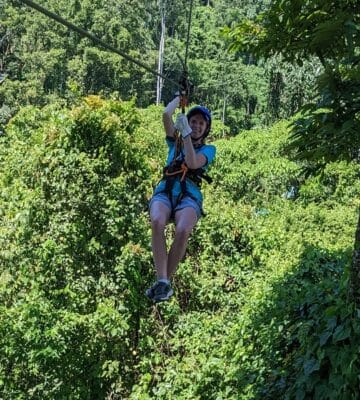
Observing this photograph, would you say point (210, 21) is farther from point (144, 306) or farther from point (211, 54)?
point (144, 306)

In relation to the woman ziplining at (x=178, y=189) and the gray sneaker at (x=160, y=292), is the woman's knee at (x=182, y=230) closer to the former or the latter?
the woman ziplining at (x=178, y=189)

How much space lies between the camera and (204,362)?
5430 millimetres

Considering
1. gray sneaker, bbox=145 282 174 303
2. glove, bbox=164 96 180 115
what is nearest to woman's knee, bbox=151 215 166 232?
gray sneaker, bbox=145 282 174 303

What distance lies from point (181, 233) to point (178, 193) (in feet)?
1.02

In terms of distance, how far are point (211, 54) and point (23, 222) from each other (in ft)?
150

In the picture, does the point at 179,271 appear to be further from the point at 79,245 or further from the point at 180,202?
the point at 180,202

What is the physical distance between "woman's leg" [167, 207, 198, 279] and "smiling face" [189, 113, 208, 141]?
565mm

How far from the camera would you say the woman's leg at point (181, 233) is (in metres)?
3.33

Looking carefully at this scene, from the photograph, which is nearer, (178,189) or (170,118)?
(178,189)

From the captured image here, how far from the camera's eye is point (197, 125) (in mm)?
3660

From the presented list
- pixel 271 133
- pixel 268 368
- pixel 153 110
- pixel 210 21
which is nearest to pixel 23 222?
pixel 268 368

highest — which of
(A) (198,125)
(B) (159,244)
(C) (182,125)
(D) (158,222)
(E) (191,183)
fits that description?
(A) (198,125)

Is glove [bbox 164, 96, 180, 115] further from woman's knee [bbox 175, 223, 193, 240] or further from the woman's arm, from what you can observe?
woman's knee [bbox 175, 223, 193, 240]

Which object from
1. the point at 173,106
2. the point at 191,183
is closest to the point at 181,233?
the point at 191,183
